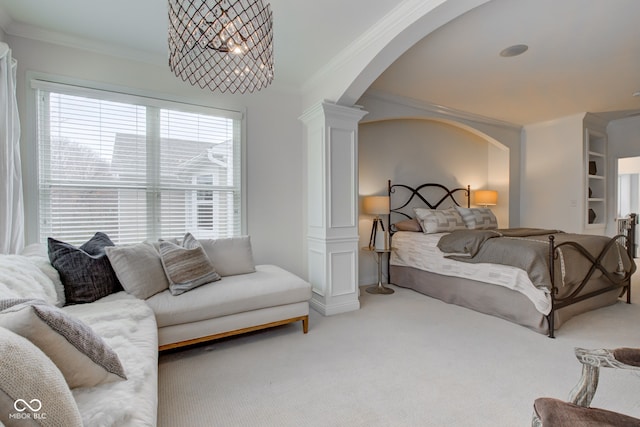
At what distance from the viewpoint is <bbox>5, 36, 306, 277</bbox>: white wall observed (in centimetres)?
290

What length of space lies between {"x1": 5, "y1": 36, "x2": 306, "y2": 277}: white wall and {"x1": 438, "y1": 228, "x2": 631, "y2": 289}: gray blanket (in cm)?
181

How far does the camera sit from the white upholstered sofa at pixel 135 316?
0.78 metres

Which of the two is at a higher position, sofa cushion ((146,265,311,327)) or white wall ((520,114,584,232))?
white wall ((520,114,584,232))

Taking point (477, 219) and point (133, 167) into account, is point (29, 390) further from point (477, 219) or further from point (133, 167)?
point (477, 219)

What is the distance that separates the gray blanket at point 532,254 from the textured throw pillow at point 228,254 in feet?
7.32

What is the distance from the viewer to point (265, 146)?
3.54 m

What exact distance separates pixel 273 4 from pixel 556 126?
527 centimetres

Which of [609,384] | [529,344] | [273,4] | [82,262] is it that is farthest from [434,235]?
[82,262]

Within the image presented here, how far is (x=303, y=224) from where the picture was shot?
3723 mm

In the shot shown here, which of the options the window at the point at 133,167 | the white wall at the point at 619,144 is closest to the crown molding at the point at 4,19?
the window at the point at 133,167

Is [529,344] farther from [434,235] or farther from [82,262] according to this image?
[82,262]

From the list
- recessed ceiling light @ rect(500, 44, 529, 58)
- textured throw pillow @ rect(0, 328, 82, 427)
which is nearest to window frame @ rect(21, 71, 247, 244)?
textured throw pillow @ rect(0, 328, 82, 427)

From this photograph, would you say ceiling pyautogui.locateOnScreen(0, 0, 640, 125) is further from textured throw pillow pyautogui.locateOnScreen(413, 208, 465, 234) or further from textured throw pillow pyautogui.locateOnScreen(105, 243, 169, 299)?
textured throw pillow pyautogui.locateOnScreen(105, 243, 169, 299)

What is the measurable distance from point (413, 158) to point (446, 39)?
2.20 metres
